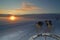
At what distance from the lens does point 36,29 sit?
1727 millimetres

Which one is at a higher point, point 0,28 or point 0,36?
point 0,28

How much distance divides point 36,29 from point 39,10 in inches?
10.0

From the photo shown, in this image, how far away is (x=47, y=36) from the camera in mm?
1708

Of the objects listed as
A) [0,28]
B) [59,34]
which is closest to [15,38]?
[0,28]

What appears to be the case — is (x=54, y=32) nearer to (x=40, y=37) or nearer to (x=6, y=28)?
(x=40, y=37)

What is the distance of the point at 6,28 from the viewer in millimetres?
1721

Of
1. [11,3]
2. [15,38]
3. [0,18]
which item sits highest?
[11,3]

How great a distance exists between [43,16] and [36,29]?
0.20 meters

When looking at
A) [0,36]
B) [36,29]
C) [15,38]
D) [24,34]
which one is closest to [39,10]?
[36,29]

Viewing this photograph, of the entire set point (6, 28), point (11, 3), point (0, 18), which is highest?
point (11, 3)

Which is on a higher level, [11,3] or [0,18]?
[11,3]

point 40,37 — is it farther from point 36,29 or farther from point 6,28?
point 6,28

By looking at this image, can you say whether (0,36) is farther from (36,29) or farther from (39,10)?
(39,10)

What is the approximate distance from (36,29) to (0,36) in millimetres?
486
